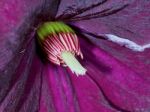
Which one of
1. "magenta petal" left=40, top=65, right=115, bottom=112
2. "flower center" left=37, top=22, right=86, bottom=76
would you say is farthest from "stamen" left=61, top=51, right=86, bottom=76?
"magenta petal" left=40, top=65, right=115, bottom=112

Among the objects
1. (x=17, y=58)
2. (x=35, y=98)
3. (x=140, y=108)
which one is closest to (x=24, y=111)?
(x=35, y=98)

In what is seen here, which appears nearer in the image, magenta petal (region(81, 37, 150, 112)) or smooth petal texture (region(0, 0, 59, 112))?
smooth petal texture (region(0, 0, 59, 112))

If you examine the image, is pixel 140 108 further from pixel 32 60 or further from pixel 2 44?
pixel 2 44

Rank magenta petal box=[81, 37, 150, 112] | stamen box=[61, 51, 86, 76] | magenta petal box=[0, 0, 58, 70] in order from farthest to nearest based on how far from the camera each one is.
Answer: magenta petal box=[81, 37, 150, 112] → stamen box=[61, 51, 86, 76] → magenta petal box=[0, 0, 58, 70]

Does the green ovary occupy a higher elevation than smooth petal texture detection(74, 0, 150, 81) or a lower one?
higher

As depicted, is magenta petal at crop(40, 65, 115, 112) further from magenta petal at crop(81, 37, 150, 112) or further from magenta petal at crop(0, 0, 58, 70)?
magenta petal at crop(0, 0, 58, 70)

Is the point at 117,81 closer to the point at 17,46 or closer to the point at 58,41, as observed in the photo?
the point at 58,41

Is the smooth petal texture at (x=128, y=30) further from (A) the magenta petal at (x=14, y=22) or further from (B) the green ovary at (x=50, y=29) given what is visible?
(A) the magenta petal at (x=14, y=22)

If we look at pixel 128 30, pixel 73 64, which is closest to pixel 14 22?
pixel 73 64
